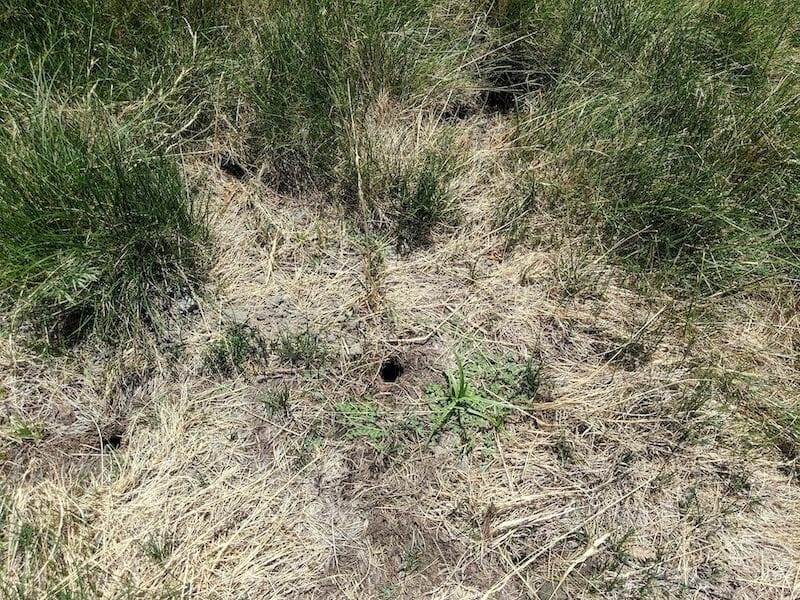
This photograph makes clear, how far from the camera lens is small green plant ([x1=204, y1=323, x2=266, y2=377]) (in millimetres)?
2049

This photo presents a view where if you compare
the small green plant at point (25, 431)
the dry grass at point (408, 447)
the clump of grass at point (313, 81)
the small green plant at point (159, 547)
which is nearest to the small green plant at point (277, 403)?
the dry grass at point (408, 447)

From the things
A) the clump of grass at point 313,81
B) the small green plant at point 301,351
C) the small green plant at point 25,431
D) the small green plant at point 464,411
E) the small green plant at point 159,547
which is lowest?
the small green plant at point 159,547

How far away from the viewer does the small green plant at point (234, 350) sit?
205cm

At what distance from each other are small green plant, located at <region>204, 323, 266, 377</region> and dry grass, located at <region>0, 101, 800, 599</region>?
3 centimetres

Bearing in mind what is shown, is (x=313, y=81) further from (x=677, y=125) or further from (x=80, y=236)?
(x=677, y=125)

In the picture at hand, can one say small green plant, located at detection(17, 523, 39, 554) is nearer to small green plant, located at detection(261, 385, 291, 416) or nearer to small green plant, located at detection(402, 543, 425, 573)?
small green plant, located at detection(261, 385, 291, 416)

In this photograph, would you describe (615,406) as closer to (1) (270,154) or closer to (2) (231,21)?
(1) (270,154)

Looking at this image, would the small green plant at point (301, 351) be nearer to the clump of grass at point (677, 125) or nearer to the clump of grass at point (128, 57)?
the clump of grass at point (128, 57)

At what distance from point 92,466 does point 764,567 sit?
1962mm

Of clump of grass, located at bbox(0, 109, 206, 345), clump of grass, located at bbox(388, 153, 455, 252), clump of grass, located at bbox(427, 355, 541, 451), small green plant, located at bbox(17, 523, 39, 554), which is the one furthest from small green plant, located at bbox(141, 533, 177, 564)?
clump of grass, located at bbox(388, 153, 455, 252)

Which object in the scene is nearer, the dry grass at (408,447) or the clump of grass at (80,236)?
the dry grass at (408,447)

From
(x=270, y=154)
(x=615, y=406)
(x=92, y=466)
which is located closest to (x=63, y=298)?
(x=92, y=466)

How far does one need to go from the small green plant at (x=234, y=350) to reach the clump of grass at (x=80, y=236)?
0.75ft

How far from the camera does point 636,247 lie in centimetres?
240
